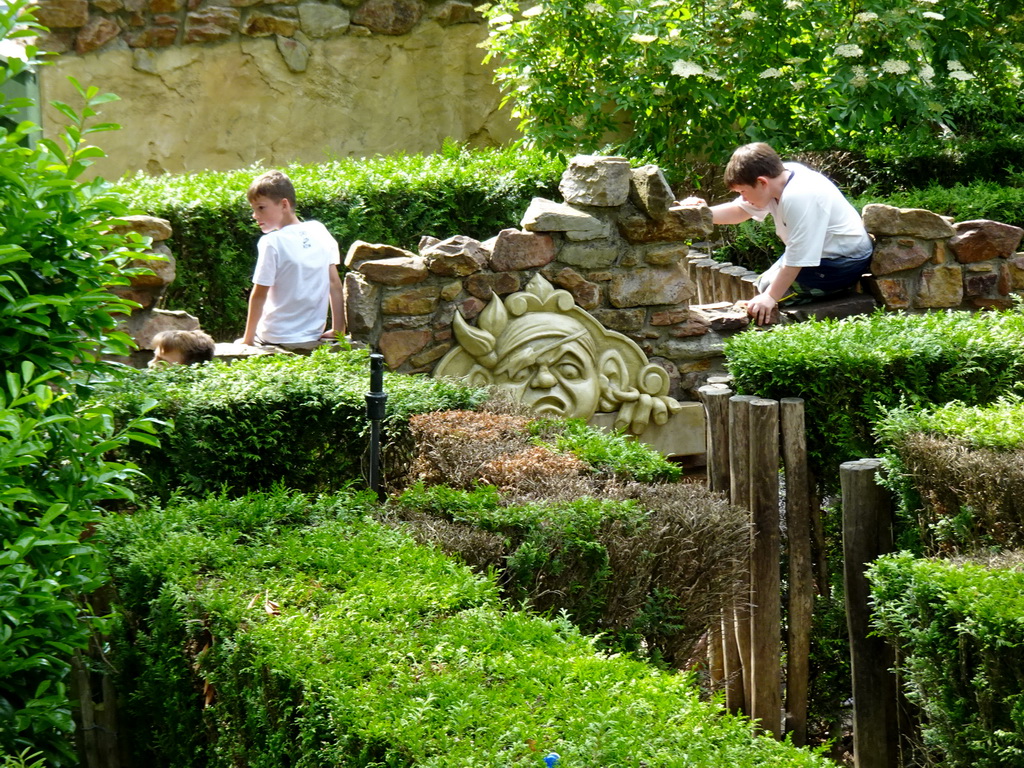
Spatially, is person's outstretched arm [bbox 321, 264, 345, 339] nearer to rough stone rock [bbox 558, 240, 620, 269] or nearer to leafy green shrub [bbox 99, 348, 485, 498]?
rough stone rock [bbox 558, 240, 620, 269]

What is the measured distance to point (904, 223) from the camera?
21.3 feet

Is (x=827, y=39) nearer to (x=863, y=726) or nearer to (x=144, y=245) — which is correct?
(x=863, y=726)

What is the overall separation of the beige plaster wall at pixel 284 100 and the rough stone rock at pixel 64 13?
33cm

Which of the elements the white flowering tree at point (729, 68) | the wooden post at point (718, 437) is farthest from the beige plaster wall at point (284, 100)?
the wooden post at point (718, 437)

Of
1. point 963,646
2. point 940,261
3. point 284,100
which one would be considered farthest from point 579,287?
point 284,100

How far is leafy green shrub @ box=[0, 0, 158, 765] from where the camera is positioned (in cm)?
278

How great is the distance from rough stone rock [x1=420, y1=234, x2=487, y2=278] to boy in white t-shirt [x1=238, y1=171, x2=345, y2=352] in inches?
26.7

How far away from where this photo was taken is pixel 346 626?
9.17ft

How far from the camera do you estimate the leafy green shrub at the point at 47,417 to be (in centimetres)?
278

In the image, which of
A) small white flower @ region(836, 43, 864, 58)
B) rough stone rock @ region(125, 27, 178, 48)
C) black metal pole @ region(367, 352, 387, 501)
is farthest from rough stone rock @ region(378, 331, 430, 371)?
rough stone rock @ region(125, 27, 178, 48)

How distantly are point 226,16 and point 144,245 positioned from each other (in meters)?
9.61

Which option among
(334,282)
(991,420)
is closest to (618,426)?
(334,282)

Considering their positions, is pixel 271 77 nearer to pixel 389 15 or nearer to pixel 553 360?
pixel 389 15

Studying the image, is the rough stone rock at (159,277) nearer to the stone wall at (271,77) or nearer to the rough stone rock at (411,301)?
the rough stone rock at (411,301)
